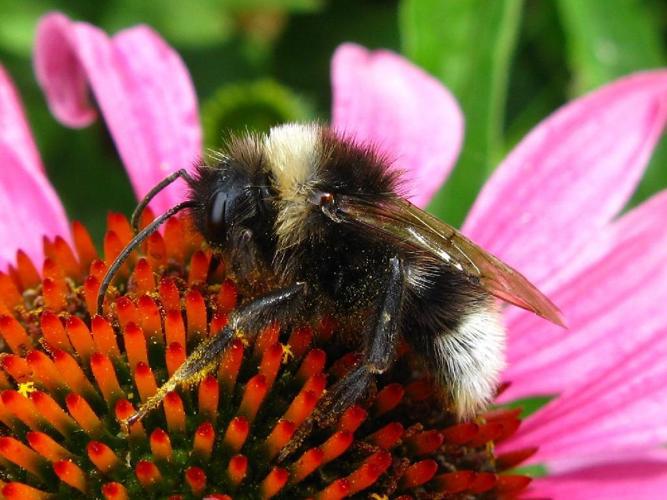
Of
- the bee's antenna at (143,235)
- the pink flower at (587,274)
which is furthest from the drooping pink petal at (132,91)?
the bee's antenna at (143,235)

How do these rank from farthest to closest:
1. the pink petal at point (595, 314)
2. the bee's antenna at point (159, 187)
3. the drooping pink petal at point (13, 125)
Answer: the drooping pink petal at point (13, 125) < the pink petal at point (595, 314) < the bee's antenna at point (159, 187)

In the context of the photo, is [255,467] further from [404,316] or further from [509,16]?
[509,16]

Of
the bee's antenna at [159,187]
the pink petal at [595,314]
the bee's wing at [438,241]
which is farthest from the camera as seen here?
the pink petal at [595,314]

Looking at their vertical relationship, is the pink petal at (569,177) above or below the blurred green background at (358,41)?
below

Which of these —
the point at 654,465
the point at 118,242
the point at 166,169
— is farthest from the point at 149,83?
the point at 654,465

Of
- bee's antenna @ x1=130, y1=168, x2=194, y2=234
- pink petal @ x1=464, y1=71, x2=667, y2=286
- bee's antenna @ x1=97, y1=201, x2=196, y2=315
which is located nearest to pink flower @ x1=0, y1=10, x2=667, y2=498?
pink petal @ x1=464, y1=71, x2=667, y2=286

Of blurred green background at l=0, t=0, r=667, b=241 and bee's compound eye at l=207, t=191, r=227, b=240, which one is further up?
blurred green background at l=0, t=0, r=667, b=241

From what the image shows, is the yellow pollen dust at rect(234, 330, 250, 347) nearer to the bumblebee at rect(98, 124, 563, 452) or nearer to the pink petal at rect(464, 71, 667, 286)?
the bumblebee at rect(98, 124, 563, 452)

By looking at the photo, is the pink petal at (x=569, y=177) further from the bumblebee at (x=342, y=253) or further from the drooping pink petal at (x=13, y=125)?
the drooping pink petal at (x=13, y=125)
